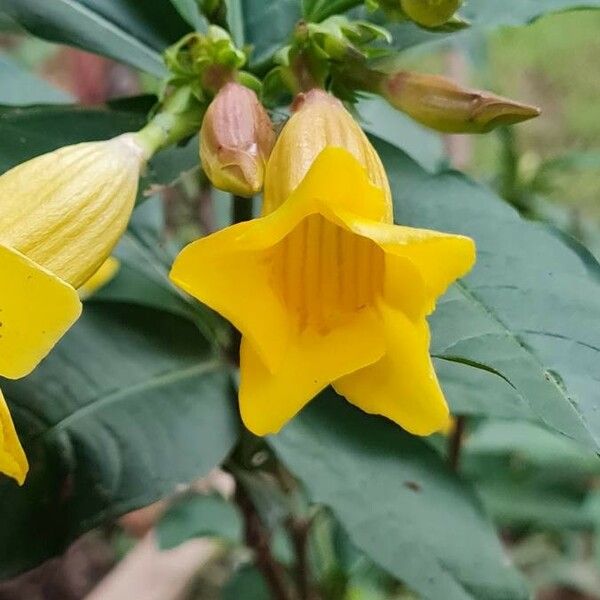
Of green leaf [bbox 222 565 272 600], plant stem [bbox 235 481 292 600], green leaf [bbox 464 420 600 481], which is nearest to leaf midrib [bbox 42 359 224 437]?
plant stem [bbox 235 481 292 600]

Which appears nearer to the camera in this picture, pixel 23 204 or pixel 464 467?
pixel 23 204

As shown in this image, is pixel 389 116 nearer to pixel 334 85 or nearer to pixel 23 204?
pixel 334 85

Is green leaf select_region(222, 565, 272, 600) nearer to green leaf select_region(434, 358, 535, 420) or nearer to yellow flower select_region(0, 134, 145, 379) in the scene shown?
green leaf select_region(434, 358, 535, 420)

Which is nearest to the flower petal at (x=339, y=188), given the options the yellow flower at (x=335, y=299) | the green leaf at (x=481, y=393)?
the yellow flower at (x=335, y=299)

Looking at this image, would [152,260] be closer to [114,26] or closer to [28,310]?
[114,26]

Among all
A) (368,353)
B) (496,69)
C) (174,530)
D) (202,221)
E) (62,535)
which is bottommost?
(496,69)

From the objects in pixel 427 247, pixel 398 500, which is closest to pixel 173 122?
pixel 427 247

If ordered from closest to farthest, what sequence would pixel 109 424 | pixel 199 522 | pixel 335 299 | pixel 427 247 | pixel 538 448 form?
pixel 427 247 → pixel 335 299 → pixel 109 424 → pixel 199 522 → pixel 538 448

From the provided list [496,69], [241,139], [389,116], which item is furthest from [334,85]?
[496,69]
